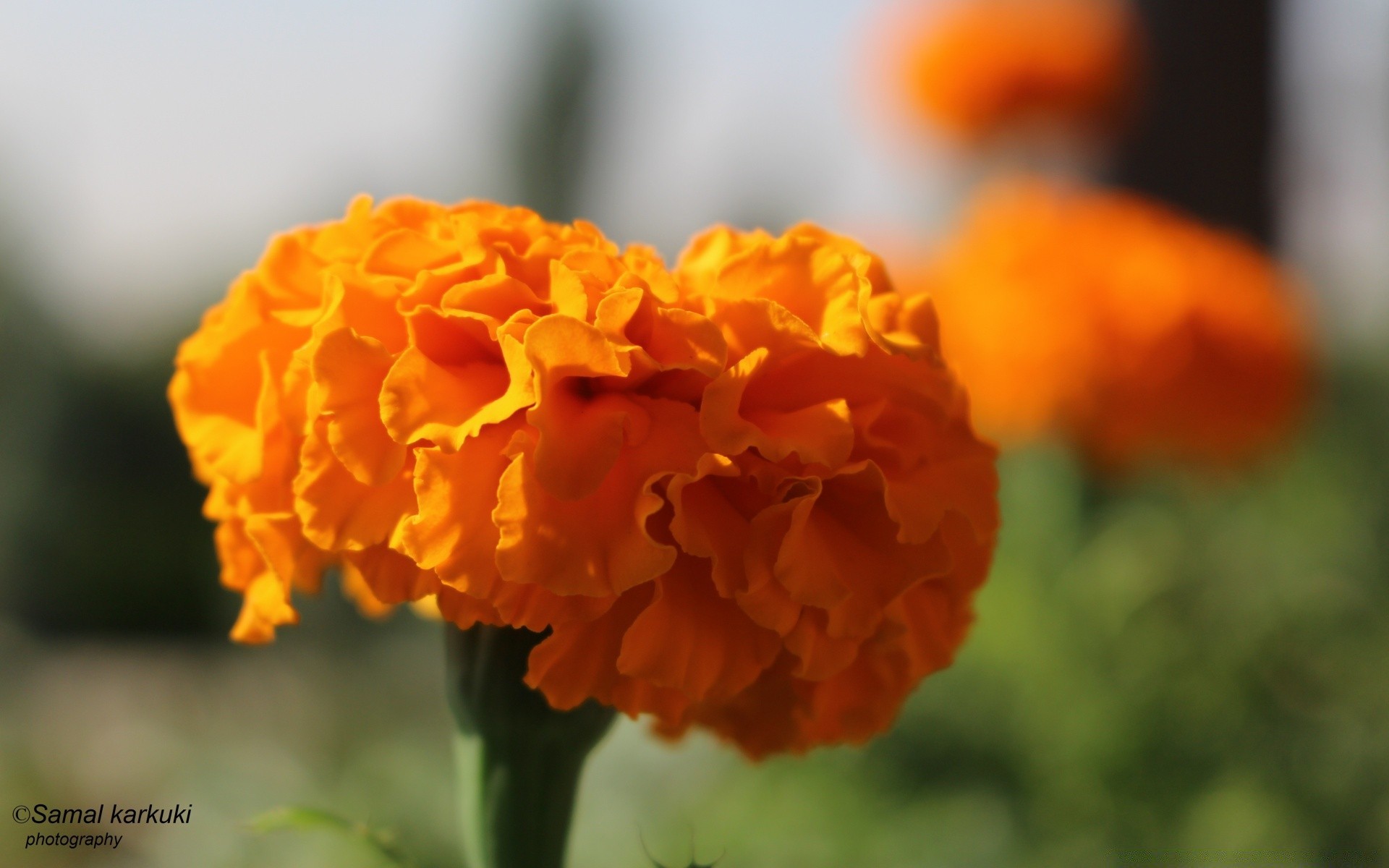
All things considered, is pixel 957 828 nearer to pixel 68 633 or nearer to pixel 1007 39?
pixel 1007 39

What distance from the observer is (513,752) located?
0.82m

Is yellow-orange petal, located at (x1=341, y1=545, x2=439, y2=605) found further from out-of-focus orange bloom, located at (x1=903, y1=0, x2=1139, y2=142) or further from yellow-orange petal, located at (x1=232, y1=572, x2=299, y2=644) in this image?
out-of-focus orange bloom, located at (x1=903, y1=0, x2=1139, y2=142)

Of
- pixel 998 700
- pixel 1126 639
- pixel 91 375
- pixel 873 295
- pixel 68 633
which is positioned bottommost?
pixel 68 633

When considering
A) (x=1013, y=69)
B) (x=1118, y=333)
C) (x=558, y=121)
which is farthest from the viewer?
(x=558, y=121)

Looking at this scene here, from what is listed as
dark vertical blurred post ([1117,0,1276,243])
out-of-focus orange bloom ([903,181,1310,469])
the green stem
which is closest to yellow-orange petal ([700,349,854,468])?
the green stem

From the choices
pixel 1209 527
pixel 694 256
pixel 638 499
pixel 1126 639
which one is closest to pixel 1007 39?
pixel 1209 527

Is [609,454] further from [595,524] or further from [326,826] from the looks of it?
[326,826]

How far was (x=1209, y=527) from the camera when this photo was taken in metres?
3.37

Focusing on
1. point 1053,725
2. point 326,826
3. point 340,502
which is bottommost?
point 1053,725

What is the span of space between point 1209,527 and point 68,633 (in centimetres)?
697

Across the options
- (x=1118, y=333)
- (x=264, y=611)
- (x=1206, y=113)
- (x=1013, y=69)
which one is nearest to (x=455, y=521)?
(x=264, y=611)

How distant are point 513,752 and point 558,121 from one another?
7.54 m

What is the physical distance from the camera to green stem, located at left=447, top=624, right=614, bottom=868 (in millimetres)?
797

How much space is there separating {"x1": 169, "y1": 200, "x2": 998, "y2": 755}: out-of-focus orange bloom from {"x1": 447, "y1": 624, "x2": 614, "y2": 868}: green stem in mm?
116
